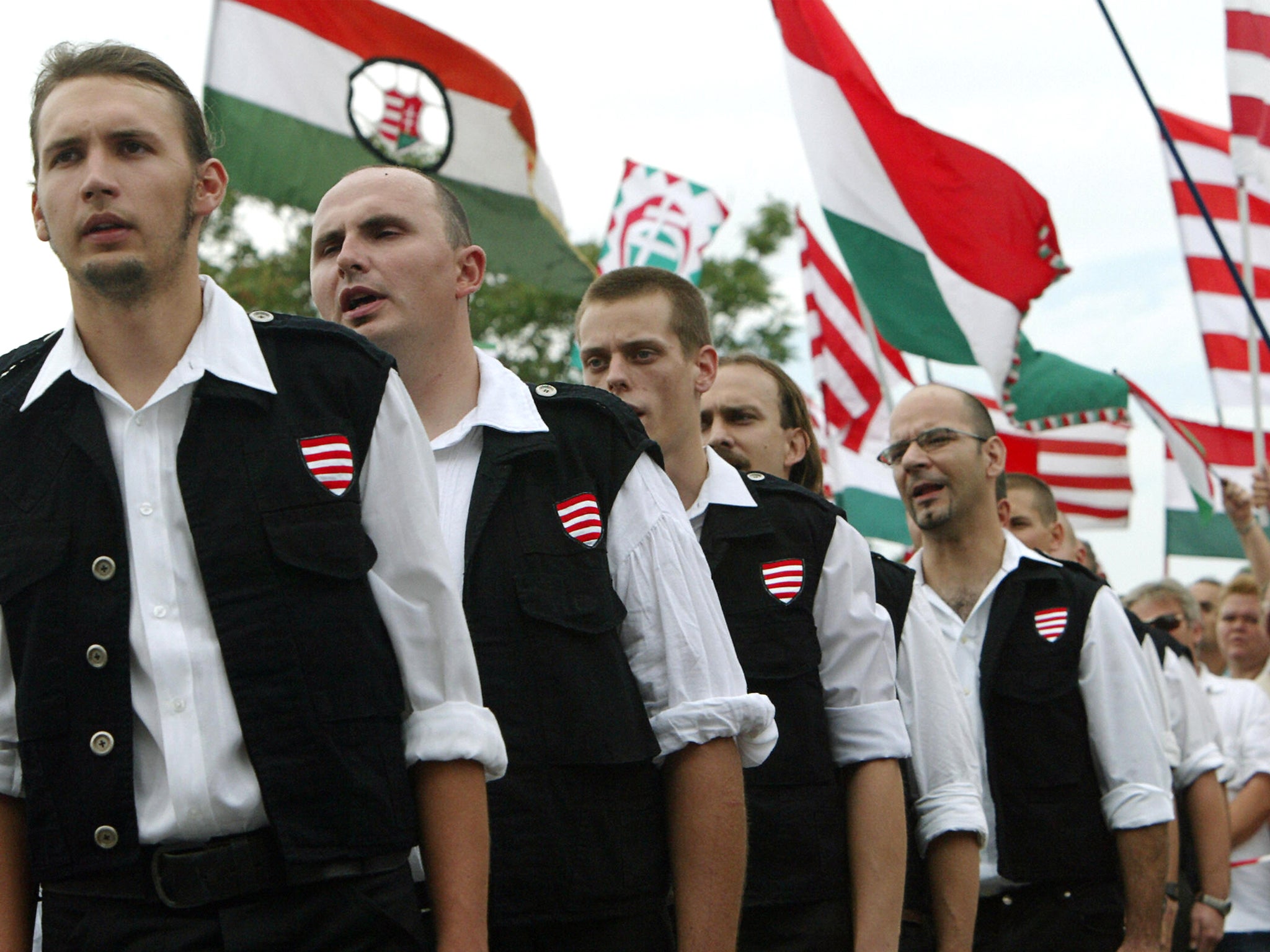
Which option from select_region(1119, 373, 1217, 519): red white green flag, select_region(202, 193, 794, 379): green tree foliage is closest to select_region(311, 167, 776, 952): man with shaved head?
select_region(1119, 373, 1217, 519): red white green flag

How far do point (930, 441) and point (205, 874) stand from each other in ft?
13.3

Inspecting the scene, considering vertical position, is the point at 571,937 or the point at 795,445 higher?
the point at 795,445

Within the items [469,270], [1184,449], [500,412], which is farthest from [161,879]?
[1184,449]

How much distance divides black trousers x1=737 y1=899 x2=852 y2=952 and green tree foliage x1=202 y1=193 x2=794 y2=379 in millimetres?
21808

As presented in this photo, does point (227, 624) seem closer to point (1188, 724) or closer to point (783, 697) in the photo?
point (783, 697)

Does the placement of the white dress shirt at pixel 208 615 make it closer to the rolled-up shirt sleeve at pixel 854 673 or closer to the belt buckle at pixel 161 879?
the belt buckle at pixel 161 879

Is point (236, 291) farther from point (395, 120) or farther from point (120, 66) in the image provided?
point (120, 66)

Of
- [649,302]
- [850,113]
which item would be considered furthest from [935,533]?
[850,113]

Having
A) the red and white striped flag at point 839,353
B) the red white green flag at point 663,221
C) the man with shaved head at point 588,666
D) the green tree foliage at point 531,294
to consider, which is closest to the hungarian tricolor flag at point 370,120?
the red white green flag at point 663,221

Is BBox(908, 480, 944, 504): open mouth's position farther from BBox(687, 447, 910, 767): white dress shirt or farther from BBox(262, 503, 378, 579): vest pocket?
BBox(262, 503, 378, 579): vest pocket

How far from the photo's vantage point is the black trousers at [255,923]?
220 cm

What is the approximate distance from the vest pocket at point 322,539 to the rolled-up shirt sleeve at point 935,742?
2161 mm

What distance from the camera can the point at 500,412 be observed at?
3.14 m

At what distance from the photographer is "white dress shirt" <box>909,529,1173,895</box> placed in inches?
205
